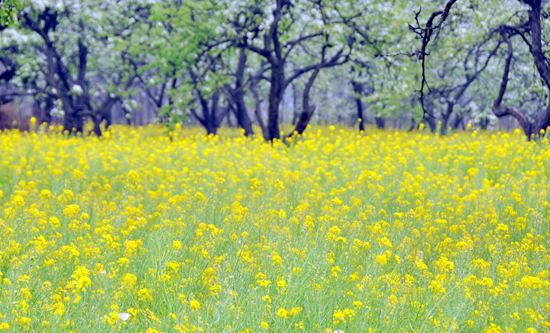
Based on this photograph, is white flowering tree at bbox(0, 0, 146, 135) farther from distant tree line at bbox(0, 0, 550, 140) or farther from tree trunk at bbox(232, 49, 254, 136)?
tree trunk at bbox(232, 49, 254, 136)

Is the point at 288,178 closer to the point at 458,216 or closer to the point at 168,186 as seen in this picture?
the point at 168,186

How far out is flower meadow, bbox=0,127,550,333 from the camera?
4723 mm

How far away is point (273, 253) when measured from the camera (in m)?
5.64

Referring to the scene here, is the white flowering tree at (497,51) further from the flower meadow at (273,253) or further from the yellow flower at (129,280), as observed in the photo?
the yellow flower at (129,280)

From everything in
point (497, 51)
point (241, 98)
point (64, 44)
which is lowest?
point (241, 98)

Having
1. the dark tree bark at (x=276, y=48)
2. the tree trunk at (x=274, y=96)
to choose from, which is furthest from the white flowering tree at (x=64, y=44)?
the tree trunk at (x=274, y=96)

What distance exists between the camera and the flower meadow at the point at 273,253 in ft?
15.5

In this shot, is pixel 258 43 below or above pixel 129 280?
above

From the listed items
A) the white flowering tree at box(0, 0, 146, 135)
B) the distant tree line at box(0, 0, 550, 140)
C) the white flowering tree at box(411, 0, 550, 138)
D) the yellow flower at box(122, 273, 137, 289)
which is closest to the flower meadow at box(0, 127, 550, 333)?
the yellow flower at box(122, 273, 137, 289)

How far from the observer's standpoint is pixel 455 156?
526 inches

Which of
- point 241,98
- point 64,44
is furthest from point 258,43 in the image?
point 64,44

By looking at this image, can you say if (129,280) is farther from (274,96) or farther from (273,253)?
(274,96)

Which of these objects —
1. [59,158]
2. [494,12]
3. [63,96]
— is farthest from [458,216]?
[63,96]

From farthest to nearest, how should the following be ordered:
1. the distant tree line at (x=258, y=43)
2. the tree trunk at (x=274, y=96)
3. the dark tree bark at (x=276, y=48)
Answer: the tree trunk at (x=274, y=96) < the dark tree bark at (x=276, y=48) < the distant tree line at (x=258, y=43)
